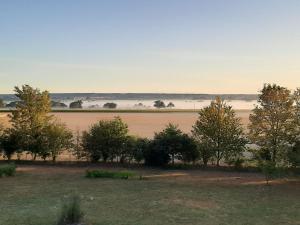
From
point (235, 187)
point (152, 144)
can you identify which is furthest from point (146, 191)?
point (152, 144)

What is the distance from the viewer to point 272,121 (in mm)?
25734

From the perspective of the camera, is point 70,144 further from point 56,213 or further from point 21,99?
point 56,213

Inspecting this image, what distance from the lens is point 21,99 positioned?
99.6 feet

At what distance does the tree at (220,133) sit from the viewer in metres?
27.1

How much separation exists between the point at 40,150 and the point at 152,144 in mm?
6989

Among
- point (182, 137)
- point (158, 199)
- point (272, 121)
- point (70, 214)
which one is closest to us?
point (70, 214)

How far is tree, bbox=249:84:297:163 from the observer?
2528 cm

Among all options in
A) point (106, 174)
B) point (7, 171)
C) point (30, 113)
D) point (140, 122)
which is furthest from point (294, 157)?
point (140, 122)

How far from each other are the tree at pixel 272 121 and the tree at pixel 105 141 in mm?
7914

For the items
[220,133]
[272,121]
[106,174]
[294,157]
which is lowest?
[106,174]

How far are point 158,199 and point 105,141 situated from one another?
454 inches

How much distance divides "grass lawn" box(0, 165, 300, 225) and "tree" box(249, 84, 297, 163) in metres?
1.96

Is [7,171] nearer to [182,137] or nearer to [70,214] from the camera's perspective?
[182,137]

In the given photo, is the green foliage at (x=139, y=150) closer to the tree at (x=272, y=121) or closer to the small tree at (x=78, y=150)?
the small tree at (x=78, y=150)
